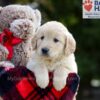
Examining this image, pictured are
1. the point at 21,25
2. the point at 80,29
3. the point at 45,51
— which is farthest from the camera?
the point at 80,29

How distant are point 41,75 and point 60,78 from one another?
0.11 m

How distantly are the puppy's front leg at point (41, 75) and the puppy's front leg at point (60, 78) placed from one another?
Result: 0.05 meters

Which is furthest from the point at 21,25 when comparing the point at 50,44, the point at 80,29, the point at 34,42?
the point at 80,29

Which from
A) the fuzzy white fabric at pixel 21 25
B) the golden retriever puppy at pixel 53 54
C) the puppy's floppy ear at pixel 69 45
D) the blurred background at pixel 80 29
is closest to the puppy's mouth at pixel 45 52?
the golden retriever puppy at pixel 53 54

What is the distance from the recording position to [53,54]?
12.5 feet

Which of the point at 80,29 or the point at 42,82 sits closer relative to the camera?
the point at 42,82

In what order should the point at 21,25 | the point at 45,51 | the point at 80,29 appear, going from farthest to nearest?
the point at 80,29 → the point at 21,25 → the point at 45,51

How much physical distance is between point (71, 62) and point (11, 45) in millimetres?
413

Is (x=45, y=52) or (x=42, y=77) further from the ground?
(x=45, y=52)

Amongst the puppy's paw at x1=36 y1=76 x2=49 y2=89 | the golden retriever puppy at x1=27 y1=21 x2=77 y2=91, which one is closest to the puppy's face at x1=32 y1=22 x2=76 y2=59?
the golden retriever puppy at x1=27 y1=21 x2=77 y2=91

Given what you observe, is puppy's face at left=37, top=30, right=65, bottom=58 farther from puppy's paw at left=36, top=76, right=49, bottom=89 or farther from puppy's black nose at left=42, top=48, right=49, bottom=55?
puppy's paw at left=36, top=76, right=49, bottom=89

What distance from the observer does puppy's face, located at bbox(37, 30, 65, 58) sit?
12.4 feet

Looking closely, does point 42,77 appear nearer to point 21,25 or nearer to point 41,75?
point 41,75

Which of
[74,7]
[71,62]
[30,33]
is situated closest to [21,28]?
[30,33]
